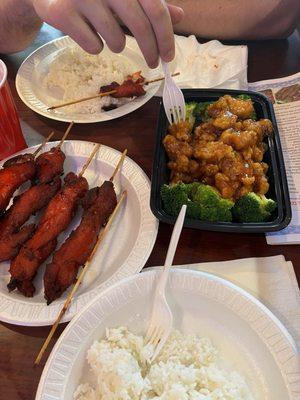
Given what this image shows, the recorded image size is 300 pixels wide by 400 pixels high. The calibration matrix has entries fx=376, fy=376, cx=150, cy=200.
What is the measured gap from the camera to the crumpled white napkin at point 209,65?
2.32 metres

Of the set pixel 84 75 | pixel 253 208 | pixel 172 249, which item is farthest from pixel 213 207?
pixel 84 75

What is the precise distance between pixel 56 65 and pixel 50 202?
3.82 feet

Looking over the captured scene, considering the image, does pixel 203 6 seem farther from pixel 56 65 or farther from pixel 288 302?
pixel 288 302

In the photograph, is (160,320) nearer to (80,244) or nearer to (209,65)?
(80,244)

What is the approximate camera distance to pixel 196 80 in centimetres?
234

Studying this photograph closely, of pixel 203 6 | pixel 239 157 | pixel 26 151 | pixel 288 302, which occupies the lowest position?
pixel 288 302

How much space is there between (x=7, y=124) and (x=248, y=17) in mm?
1769

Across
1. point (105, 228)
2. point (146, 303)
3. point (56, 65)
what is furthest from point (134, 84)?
point (146, 303)

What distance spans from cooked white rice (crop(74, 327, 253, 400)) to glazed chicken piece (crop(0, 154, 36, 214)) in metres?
0.83

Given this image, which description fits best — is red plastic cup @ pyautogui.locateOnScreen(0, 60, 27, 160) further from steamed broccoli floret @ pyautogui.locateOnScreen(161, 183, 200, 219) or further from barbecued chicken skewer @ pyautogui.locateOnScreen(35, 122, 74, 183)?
steamed broccoli floret @ pyautogui.locateOnScreen(161, 183, 200, 219)

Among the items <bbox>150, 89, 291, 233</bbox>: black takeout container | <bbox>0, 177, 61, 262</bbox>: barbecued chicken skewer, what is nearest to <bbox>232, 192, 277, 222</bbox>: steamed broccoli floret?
<bbox>150, 89, 291, 233</bbox>: black takeout container

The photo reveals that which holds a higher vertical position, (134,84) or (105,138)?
(134,84)

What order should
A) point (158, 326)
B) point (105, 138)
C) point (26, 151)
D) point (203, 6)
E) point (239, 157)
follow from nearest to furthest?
1. point (158, 326)
2. point (239, 157)
3. point (26, 151)
4. point (105, 138)
5. point (203, 6)

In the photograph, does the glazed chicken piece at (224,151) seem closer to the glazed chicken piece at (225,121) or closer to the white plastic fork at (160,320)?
the glazed chicken piece at (225,121)
